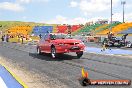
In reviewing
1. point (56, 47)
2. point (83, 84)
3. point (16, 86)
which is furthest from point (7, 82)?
point (56, 47)

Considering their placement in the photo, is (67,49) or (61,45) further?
(61,45)

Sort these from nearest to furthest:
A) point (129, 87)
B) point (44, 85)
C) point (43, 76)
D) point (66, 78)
A: 1. point (129, 87)
2. point (44, 85)
3. point (66, 78)
4. point (43, 76)

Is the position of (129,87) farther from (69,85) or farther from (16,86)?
(16,86)

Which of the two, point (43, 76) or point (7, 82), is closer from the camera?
point (7, 82)

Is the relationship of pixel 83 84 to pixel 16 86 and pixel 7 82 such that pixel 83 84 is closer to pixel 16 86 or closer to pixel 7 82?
pixel 16 86

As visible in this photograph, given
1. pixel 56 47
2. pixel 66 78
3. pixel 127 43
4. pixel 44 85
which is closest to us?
pixel 44 85

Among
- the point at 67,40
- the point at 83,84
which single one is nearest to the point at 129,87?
the point at 83,84

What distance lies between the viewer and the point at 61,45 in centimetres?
2039

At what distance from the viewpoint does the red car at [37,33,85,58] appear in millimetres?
20266

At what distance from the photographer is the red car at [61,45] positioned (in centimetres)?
2027

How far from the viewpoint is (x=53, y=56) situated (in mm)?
21125

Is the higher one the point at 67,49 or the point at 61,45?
the point at 61,45

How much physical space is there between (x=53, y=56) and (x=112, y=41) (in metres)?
18.7

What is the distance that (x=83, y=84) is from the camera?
9945mm
